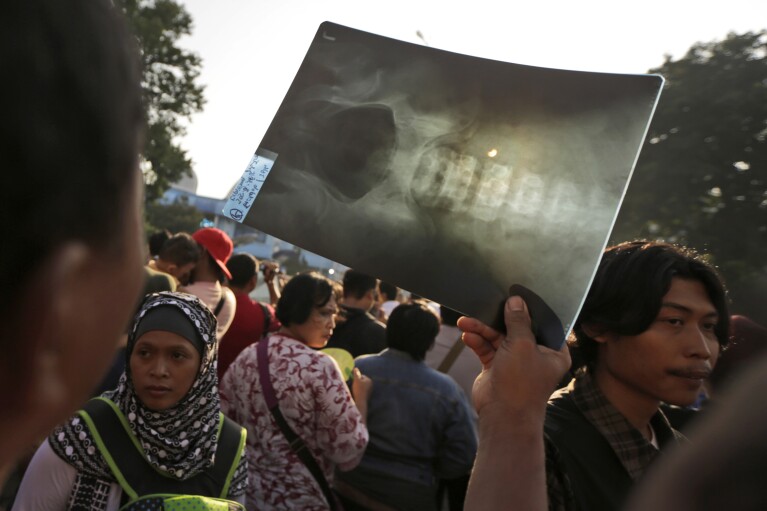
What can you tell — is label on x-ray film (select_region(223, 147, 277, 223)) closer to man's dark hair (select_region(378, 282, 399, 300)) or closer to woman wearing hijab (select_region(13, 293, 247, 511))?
woman wearing hijab (select_region(13, 293, 247, 511))

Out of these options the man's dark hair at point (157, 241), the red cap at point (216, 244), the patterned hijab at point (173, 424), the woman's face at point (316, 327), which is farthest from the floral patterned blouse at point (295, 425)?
the man's dark hair at point (157, 241)

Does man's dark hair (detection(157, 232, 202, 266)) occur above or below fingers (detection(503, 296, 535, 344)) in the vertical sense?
below

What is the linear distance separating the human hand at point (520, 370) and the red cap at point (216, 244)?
3.57m

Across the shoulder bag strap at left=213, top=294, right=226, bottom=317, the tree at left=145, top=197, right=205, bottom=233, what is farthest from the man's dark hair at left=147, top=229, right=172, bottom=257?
the tree at left=145, top=197, right=205, bottom=233

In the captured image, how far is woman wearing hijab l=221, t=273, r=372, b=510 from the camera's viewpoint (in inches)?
132

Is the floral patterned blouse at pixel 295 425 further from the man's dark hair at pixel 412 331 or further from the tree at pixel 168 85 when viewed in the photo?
the tree at pixel 168 85

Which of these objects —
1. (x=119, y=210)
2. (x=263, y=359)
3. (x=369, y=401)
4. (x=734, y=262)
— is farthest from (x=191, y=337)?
(x=734, y=262)

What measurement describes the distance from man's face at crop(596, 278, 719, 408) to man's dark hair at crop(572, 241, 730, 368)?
0.15 ft

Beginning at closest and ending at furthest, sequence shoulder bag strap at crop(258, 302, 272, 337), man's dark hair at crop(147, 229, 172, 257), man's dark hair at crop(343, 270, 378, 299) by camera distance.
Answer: man's dark hair at crop(343, 270, 378, 299) < shoulder bag strap at crop(258, 302, 272, 337) < man's dark hair at crop(147, 229, 172, 257)

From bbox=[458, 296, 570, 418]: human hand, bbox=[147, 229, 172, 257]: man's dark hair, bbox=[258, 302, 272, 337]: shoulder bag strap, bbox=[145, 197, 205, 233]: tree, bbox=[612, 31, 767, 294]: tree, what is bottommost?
bbox=[145, 197, 205, 233]: tree

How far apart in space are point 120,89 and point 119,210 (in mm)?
125

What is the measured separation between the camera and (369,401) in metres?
4.04

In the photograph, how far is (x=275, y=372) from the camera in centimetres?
344

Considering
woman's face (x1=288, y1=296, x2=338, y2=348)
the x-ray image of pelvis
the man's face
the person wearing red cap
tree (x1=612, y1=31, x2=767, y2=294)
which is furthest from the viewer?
tree (x1=612, y1=31, x2=767, y2=294)
